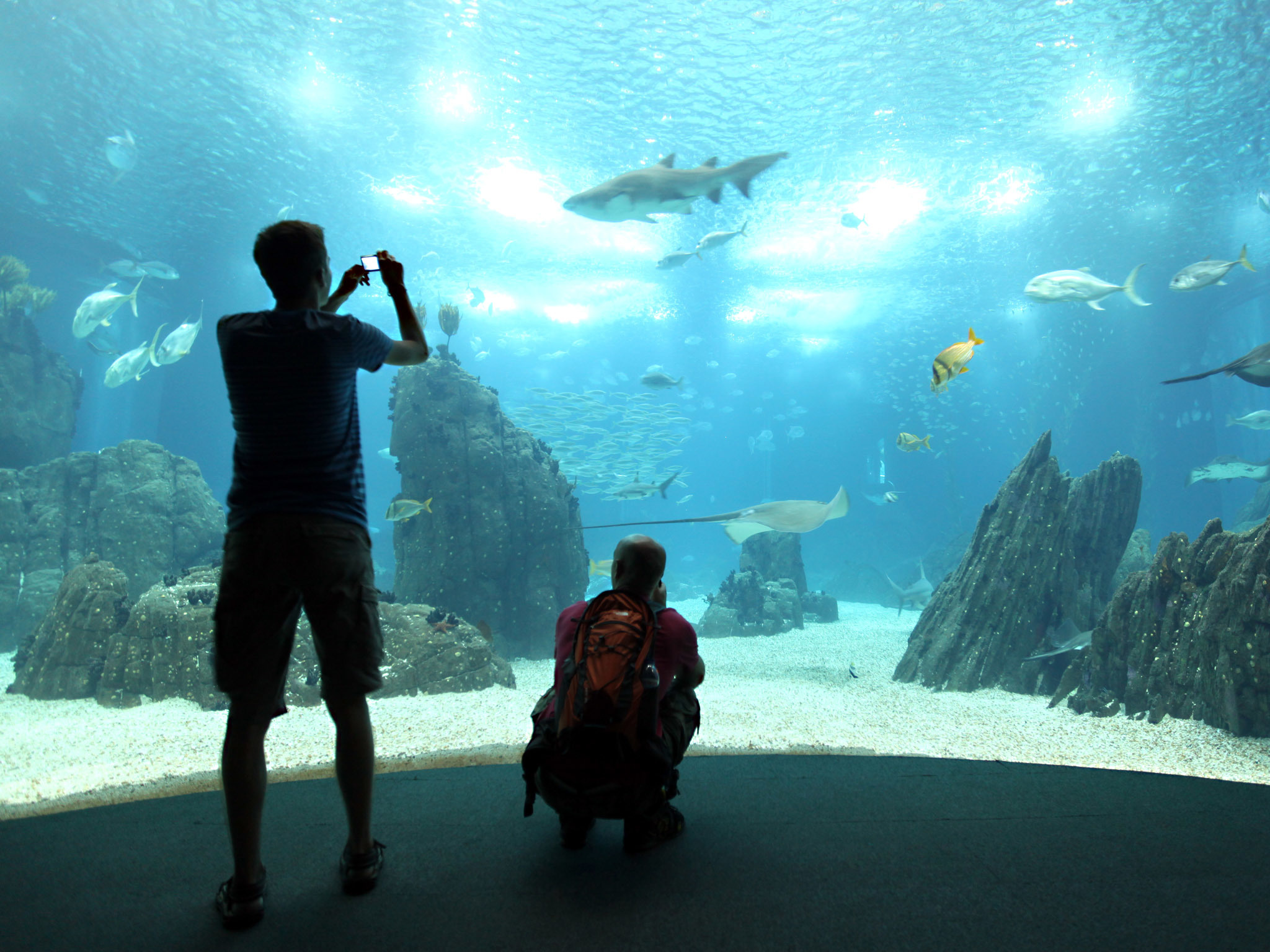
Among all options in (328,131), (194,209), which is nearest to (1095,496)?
(328,131)

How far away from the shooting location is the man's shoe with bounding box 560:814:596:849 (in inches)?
73.3

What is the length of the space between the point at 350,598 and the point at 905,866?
1.88 meters

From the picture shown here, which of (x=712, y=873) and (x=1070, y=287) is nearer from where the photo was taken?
(x=712, y=873)

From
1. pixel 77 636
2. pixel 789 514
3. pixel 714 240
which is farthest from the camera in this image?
pixel 714 240

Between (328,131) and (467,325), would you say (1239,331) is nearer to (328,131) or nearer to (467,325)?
(328,131)

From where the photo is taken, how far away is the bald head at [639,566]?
1896 millimetres

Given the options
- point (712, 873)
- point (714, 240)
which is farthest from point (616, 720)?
point (714, 240)

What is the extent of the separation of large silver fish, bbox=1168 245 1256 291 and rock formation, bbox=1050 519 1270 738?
467 cm

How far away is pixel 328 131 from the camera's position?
12.1 metres

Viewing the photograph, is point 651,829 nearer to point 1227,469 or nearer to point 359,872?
point 359,872

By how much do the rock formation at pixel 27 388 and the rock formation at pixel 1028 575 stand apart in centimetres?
1712

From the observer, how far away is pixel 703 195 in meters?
6.11

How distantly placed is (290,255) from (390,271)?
30cm

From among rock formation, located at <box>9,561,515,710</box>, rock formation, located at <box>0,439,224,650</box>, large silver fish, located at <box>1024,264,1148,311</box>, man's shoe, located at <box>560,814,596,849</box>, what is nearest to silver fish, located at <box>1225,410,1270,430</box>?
large silver fish, located at <box>1024,264,1148,311</box>
